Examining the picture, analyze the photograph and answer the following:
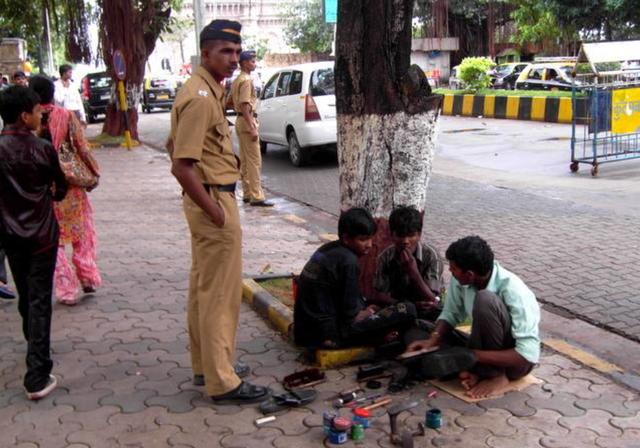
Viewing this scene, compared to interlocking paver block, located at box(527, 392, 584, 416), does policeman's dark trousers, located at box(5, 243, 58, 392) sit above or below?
above

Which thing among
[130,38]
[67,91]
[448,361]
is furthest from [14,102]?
[130,38]

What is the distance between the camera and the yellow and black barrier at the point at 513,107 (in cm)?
1755

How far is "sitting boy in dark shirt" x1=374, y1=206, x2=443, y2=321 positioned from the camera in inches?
160

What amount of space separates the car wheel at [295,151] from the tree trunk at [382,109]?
7.48 metres

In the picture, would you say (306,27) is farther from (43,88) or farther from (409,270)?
(409,270)

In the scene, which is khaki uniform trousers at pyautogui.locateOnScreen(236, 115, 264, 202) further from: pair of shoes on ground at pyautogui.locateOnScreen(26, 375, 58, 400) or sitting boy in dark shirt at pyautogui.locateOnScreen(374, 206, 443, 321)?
pair of shoes on ground at pyautogui.locateOnScreen(26, 375, 58, 400)

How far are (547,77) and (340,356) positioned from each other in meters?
→ 21.7

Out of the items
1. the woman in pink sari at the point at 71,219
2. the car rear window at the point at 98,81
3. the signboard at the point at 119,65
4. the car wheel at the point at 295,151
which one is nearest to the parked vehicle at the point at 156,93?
the car rear window at the point at 98,81

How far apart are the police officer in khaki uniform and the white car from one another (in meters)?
7.87

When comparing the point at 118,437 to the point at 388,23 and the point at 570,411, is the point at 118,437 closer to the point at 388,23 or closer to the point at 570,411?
the point at 570,411

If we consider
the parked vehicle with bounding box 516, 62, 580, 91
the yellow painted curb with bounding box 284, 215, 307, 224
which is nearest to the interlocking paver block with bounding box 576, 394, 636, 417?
the yellow painted curb with bounding box 284, 215, 307, 224

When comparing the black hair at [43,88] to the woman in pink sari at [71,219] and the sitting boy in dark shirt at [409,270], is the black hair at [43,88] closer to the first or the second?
the woman in pink sari at [71,219]

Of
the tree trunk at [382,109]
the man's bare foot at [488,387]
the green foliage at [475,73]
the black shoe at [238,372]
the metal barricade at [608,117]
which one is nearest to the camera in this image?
the man's bare foot at [488,387]

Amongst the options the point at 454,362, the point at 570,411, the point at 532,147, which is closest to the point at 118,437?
the point at 454,362
